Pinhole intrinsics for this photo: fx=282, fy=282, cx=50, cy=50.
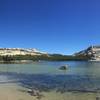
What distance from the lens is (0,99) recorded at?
70.9ft

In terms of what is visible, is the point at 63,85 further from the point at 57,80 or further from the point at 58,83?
the point at 57,80

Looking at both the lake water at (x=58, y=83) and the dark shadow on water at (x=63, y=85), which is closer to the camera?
the lake water at (x=58, y=83)

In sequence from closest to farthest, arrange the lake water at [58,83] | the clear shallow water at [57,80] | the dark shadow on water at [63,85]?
the lake water at [58,83], the dark shadow on water at [63,85], the clear shallow water at [57,80]

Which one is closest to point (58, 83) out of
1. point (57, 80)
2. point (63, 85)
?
point (63, 85)

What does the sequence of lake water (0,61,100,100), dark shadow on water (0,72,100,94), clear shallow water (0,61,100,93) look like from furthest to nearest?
1. clear shallow water (0,61,100,93)
2. dark shadow on water (0,72,100,94)
3. lake water (0,61,100,100)

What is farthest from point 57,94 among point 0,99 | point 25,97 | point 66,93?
point 0,99

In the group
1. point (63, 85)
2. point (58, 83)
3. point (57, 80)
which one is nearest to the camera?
point (63, 85)

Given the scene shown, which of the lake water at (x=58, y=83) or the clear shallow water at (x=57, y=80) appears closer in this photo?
the lake water at (x=58, y=83)

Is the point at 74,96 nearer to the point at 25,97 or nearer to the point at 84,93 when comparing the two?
the point at 84,93

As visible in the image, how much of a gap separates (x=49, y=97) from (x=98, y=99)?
407 centimetres

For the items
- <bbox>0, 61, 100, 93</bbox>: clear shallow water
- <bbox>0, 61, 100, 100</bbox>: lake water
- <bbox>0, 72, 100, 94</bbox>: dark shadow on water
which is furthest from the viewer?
<bbox>0, 61, 100, 93</bbox>: clear shallow water

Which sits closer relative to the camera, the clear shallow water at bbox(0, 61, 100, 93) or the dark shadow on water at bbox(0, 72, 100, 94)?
the dark shadow on water at bbox(0, 72, 100, 94)

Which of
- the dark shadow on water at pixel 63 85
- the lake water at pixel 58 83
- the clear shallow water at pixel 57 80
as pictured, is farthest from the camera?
the clear shallow water at pixel 57 80

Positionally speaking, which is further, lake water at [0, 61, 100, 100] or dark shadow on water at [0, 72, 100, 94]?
dark shadow on water at [0, 72, 100, 94]
